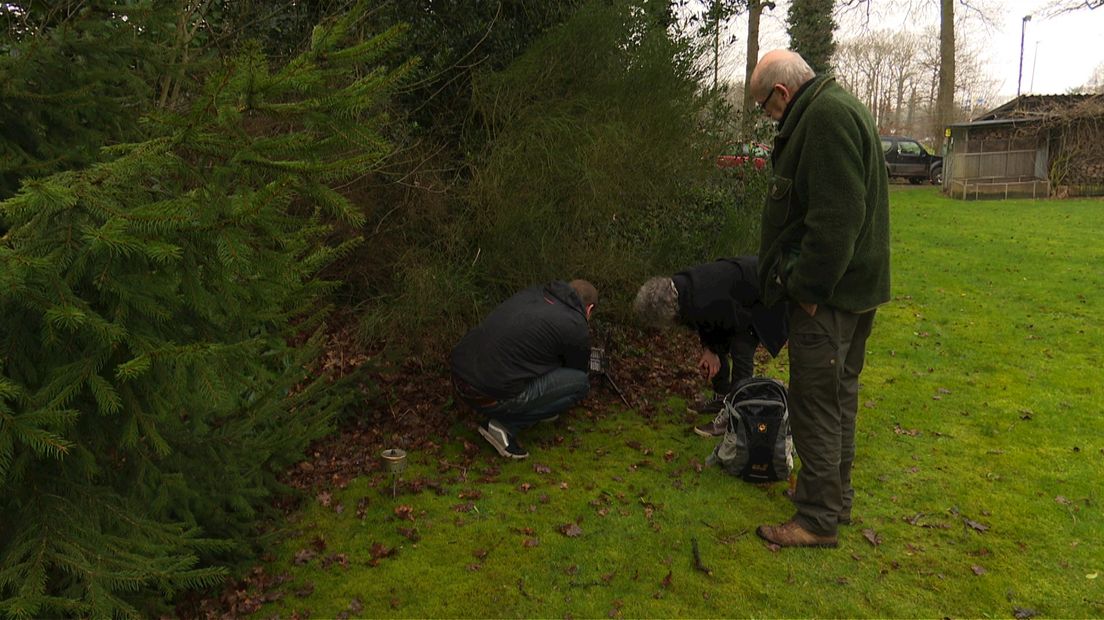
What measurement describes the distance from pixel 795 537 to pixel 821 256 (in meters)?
1.46

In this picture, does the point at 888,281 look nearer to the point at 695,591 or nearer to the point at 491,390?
the point at 695,591

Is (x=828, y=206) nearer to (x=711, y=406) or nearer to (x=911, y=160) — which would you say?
(x=711, y=406)

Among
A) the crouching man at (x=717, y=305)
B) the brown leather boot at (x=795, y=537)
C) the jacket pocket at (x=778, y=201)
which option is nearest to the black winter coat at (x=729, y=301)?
the crouching man at (x=717, y=305)

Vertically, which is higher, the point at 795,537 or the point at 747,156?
the point at 747,156

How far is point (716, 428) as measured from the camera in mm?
4957

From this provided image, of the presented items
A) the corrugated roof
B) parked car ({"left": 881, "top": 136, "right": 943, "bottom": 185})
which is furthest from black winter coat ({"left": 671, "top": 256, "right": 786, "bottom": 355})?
parked car ({"left": 881, "top": 136, "right": 943, "bottom": 185})

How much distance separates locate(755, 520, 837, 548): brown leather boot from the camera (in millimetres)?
3502

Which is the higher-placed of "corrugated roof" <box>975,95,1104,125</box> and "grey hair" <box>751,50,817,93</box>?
"corrugated roof" <box>975,95,1104,125</box>

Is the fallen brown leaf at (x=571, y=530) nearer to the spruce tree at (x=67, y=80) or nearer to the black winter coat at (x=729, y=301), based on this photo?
the black winter coat at (x=729, y=301)

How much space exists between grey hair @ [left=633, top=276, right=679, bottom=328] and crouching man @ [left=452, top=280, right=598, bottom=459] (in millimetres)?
392

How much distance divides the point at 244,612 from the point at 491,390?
1837 mm

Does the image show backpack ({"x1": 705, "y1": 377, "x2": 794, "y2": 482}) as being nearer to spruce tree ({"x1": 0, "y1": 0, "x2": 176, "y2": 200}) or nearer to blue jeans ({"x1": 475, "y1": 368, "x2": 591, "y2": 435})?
blue jeans ({"x1": 475, "y1": 368, "x2": 591, "y2": 435})

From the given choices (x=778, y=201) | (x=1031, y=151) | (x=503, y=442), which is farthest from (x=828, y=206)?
(x=1031, y=151)

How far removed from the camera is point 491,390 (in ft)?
14.5
